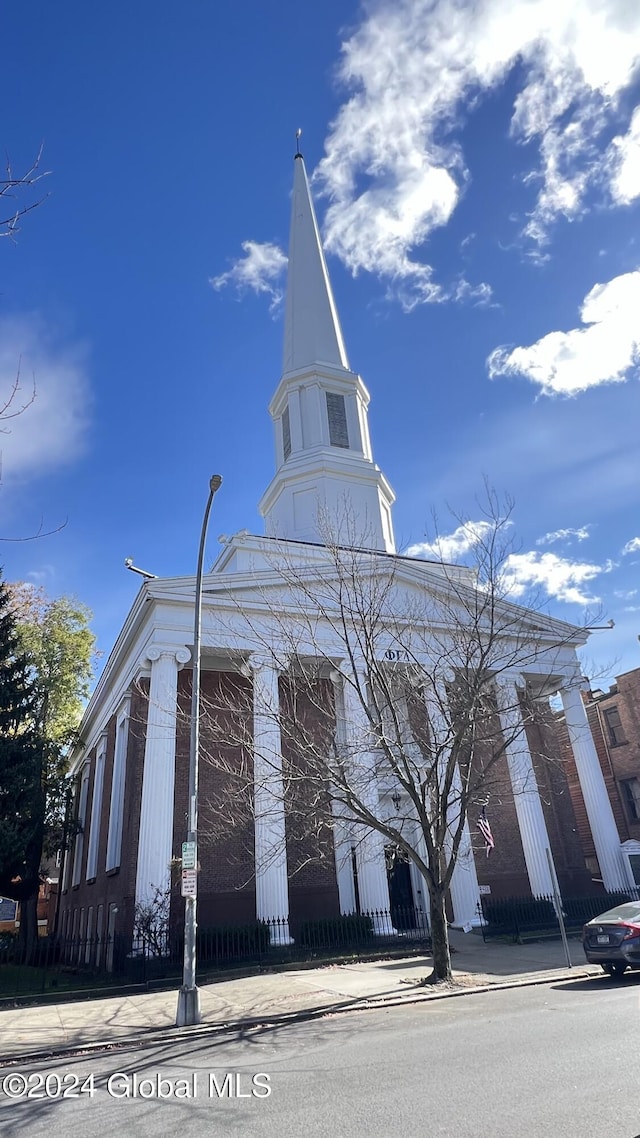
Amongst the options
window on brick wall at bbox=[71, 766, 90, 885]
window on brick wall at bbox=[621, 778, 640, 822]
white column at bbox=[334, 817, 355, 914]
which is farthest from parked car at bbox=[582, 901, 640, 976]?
window on brick wall at bbox=[71, 766, 90, 885]

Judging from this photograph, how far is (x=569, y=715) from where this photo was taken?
28297 millimetres

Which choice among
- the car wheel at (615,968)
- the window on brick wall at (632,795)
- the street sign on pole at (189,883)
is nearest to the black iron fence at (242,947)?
the street sign on pole at (189,883)

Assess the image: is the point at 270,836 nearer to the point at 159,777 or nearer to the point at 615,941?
the point at 159,777

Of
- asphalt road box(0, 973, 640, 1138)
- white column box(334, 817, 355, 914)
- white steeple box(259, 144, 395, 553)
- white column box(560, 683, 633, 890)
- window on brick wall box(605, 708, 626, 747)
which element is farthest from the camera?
window on brick wall box(605, 708, 626, 747)

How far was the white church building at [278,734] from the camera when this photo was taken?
21.1m

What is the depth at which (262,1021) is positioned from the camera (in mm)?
11734

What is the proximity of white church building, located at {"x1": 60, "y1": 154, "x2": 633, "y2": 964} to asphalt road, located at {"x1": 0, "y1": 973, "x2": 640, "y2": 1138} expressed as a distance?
7329 mm

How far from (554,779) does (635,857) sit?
14.6 ft

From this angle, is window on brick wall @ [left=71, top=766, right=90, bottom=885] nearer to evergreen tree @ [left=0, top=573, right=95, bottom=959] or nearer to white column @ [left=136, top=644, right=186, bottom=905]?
evergreen tree @ [left=0, top=573, right=95, bottom=959]

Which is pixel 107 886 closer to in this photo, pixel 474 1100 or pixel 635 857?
pixel 635 857

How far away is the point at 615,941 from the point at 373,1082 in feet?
27.2

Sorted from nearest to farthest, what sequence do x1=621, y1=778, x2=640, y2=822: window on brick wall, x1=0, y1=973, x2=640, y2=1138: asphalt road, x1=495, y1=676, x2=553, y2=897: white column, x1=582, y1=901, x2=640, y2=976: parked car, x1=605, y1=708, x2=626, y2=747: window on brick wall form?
x1=0, y1=973, x2=640, y2=1138: asphalt road < x1=582, y1=901, x2=640, y2=976: parked car < x1=495, y1=676, x2=553, y2=897: white column < x1=621, y1=778, x2=640, y2=822: window on brick wall < x1=605, y1=708, x2=626, y2=747: window on brick wall

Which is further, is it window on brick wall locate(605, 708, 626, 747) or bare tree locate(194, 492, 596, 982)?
window on brick wall locate(605, 708, 626, 747)

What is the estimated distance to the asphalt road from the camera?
5.85 meters
